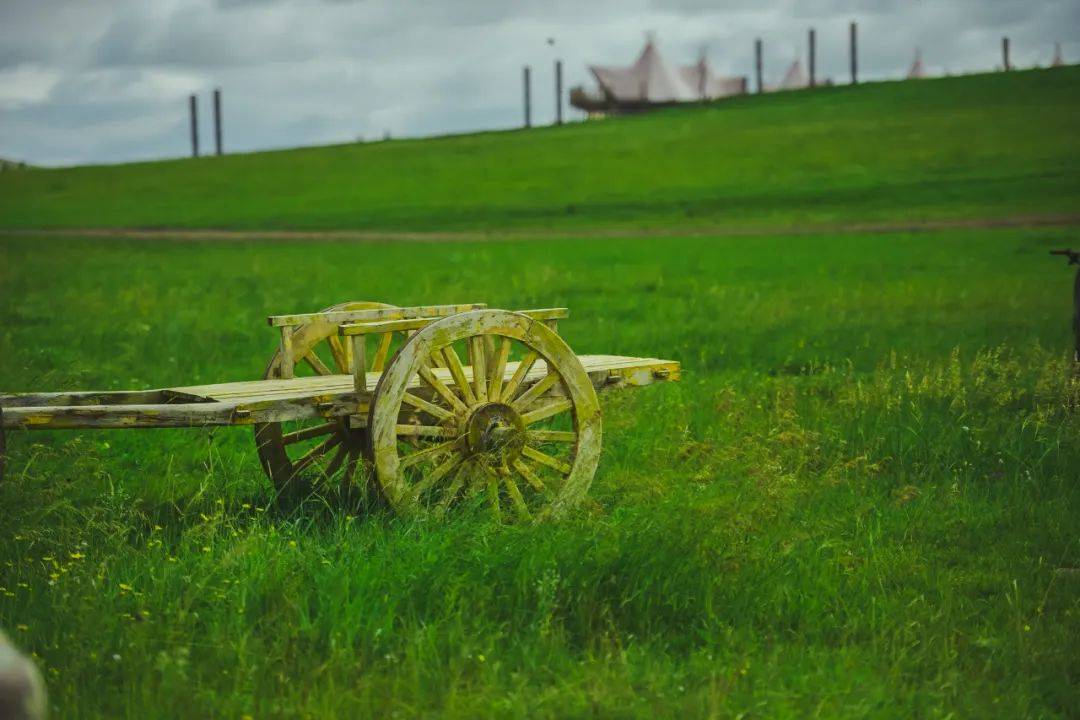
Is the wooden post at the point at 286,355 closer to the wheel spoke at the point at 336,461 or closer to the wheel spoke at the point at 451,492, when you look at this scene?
the wheel spoke at the point at 336,461

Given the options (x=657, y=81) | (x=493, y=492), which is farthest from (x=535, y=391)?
(x=657, y=81)

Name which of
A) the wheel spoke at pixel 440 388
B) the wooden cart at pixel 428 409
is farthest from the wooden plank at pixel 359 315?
the wheel spoke at pixel 440 388

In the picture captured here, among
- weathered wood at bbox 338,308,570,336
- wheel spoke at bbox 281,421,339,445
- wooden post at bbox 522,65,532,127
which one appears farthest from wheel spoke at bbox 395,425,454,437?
wooden post at bbox 522,65,532,127

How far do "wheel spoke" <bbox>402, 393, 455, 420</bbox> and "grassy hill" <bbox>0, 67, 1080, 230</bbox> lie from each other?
2758 cm

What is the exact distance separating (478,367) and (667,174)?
39356 mm

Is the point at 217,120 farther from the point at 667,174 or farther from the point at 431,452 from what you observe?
the point at 431,452

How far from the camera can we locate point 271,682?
13.2 feet

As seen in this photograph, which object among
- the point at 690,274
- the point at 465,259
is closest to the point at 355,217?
the point at 465,259

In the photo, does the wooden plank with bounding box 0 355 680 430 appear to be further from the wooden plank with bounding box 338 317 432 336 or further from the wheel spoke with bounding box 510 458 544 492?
the wheel spoke with bounding box 510 458 544 492

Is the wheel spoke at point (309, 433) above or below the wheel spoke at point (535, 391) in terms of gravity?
below

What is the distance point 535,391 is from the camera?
19.6 ft

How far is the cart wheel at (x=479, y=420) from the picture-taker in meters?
5.45

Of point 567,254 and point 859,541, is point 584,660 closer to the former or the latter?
point 859,541

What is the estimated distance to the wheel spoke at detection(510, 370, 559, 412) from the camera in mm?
5941
